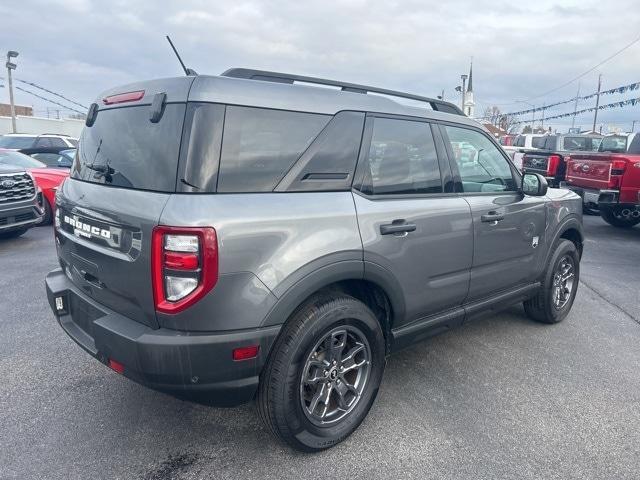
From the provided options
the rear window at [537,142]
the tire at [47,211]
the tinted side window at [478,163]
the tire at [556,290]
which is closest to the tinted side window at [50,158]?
the tire at [47,211]

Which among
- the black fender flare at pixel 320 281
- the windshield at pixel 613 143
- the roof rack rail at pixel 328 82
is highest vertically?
the roof rack rail at pixel 328 82

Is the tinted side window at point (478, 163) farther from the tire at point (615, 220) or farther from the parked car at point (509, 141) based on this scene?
the parked car at point (509, 141)

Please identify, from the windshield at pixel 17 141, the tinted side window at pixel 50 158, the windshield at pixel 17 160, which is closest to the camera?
the windshield at pixel 17 160

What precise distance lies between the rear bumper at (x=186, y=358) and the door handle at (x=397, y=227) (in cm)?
86

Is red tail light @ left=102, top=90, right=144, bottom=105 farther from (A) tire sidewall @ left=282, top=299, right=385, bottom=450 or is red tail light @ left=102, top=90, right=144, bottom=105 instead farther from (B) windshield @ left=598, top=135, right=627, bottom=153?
(B) windshield @ left=598, top=135, right=627, bottom=153

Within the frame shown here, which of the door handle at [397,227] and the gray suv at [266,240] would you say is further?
the door handle at [397,227]

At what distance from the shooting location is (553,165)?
11.6m

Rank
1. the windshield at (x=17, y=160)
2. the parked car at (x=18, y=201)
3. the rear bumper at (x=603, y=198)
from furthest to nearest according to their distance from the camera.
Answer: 1. the rear bumper at (x=603, y=198)
2. the windshield at (x=17, y=160)
3. the parked car at (x=18, y=201)

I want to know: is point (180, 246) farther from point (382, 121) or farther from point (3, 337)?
point (3, 337)

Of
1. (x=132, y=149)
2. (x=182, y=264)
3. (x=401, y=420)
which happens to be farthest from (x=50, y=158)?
(x=401, y=420)

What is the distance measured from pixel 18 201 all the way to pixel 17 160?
71.3 inches

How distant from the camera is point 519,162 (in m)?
13.9

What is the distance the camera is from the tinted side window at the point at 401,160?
282 centimetres

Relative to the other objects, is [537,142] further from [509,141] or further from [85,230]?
[85,230]
